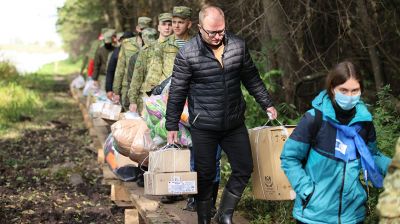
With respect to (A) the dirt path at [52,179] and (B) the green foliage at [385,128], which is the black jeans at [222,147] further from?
(A) the dirt path at [52,179]

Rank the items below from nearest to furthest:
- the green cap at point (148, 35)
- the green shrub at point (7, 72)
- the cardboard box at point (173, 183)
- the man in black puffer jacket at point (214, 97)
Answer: the man in black puffer jacket at point (214, 97) < the cardboard box at point (173, 183) < the green cap at point (148, 35) < the green shrub at point (7, 72)

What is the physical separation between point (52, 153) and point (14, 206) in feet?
15.1

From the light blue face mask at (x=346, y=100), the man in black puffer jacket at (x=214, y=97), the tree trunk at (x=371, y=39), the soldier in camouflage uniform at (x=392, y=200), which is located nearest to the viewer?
the soldier in camouflage uniform at (x=392, y=200)

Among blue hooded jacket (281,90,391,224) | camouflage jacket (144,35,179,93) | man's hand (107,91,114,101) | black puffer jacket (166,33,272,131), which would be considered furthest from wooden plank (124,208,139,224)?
blue hooded jacket (281,90,391,224)

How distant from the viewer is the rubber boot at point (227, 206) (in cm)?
596

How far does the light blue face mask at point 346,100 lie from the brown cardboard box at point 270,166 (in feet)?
4.80

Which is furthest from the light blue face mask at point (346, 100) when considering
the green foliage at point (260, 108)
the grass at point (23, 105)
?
the grass at point (23, 105)

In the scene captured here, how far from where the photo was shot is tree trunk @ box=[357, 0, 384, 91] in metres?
9.80

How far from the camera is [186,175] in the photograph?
574cm

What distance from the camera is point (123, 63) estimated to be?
1023 cm

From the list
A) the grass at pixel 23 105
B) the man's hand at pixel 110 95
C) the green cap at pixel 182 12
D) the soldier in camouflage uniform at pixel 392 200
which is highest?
the green cap at pixel 182 12

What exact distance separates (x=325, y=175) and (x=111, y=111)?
6.21 metres

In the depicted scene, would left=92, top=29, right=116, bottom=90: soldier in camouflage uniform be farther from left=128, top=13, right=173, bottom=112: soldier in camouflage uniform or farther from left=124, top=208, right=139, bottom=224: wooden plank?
left=124, top=208, right=139, bottom=224: wooden plank

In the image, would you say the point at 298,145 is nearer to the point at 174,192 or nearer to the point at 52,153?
the point at 174,192
